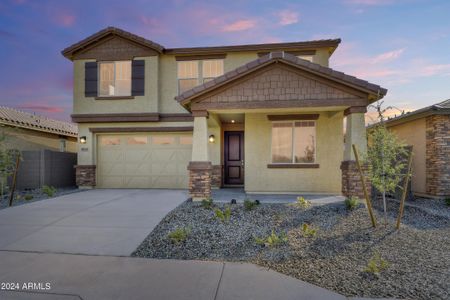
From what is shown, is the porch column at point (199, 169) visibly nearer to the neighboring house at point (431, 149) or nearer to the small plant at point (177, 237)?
the small plant at point (177, 237)

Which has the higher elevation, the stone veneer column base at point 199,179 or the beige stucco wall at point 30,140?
the beige stucco wall at point 30,140

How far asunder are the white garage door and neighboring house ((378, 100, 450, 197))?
9.21 metres

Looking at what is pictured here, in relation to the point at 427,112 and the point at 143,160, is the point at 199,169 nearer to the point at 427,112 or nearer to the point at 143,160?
the point at 143,160

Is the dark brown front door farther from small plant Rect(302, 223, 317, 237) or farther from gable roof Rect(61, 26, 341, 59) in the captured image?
small plant Rect(302, 223, 317, 237)

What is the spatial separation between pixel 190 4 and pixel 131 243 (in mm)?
9329

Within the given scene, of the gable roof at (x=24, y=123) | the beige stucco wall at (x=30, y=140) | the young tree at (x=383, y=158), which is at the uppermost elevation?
the gable roof at (x=24, y=123)

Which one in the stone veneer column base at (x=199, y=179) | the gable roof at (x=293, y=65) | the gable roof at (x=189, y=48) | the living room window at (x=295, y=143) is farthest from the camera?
the gable roof at (x=189, y=48)

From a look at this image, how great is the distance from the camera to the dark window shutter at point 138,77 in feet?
38.8

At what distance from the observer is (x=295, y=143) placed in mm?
9742

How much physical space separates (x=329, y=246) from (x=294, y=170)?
5007 mm

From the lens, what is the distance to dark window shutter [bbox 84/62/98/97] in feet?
39.4

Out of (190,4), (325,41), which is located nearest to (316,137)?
(325,41)

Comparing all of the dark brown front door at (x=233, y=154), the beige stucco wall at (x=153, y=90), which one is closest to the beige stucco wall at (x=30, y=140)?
the beige stucco wall at (x=153, y=90)

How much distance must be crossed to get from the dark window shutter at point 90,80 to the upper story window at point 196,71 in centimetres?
403
